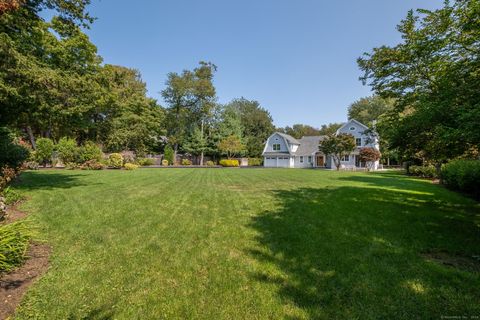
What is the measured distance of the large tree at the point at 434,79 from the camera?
15.9 ft

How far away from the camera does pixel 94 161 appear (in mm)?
22422

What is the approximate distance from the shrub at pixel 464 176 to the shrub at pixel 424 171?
5973 mm

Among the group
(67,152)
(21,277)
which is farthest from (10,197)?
(67,152)

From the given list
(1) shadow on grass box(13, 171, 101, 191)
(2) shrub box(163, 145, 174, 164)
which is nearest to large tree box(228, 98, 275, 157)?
(2) shrub box(163, 145, 174, 164)

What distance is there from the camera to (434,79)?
7.43 m

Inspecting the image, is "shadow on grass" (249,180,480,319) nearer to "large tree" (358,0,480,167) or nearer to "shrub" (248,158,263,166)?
"large tree" (358,0,480,167)

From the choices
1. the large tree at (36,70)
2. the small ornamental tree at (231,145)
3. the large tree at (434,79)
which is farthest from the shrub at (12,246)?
the small ornamental tree at (231,145)

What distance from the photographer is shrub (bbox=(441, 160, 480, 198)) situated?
1036 cm

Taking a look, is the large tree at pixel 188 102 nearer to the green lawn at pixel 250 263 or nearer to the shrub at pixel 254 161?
the shrub at pixel 254 161

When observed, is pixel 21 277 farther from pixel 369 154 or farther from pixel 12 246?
pixel 369 154

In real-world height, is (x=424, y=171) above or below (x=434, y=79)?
below

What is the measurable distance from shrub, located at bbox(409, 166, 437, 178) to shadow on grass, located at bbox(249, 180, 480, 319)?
14.5 metres

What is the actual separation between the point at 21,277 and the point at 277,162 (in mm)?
38316

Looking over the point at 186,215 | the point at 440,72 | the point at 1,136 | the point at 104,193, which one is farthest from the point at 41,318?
the point at 1,136
